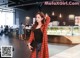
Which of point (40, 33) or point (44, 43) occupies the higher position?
point (40, 33)

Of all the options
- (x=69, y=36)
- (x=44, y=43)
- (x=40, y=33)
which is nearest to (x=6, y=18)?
(x=40, y=33)

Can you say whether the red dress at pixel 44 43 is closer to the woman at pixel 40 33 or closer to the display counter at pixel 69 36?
the woman at pixel 40 33

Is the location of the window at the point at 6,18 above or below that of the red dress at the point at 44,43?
above

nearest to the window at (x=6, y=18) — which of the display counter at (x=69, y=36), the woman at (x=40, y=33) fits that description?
the woman at (x=40, y=33)

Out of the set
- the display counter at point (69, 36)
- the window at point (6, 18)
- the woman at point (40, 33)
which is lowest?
the display counter at point (69, 36)

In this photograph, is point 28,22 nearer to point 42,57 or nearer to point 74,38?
point 42,57

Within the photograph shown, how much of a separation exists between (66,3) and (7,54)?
1998mm

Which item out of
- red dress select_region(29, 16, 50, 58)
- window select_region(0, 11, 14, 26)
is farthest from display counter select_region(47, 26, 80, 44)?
window select_region(0, 11, 14, 26)

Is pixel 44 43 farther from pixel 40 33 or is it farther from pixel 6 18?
pixel 6 18

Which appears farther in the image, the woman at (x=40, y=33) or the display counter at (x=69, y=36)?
the display counter at (x=69, y=36)

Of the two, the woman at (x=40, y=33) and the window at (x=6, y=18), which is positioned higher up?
the window at (x=6, y=18)

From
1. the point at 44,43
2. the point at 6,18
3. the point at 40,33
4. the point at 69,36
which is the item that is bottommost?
the point at 69,36

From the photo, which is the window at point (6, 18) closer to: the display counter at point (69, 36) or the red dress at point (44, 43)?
the red dress at point (44, 43)

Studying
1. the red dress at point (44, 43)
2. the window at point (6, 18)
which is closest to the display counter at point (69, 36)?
the red dress at point (44, 43)
